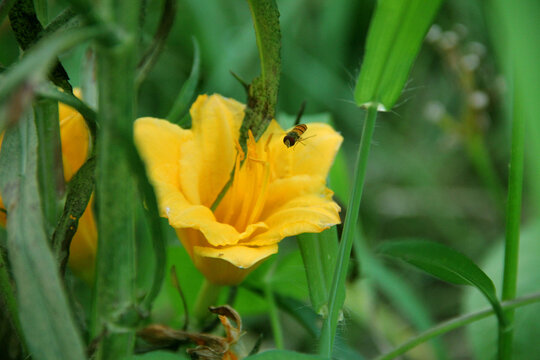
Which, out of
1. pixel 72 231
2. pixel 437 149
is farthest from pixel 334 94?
pixel 72 231

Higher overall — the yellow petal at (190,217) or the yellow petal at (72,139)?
the yellow petal at (72,139)

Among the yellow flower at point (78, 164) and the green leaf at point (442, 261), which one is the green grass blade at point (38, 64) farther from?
the green leaf at point (442, 261)

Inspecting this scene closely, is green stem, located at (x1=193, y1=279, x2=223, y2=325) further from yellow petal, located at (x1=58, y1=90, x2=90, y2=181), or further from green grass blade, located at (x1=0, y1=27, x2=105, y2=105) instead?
green grass blade, located at (x1=0, y1=27, x2=105, y2=105)

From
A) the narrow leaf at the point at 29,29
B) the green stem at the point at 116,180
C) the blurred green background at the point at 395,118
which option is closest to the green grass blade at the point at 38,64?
the green stem at the point at 116,180

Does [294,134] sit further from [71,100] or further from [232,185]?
[71,100]

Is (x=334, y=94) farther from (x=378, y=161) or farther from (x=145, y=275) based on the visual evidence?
(x=145, y=275)

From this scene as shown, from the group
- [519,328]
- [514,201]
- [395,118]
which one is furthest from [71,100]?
[395,118]

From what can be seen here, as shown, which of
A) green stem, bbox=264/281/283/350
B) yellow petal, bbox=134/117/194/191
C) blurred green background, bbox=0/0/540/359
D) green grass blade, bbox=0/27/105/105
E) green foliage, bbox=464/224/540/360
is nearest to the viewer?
green grass blade, bbox=0/27/105/105

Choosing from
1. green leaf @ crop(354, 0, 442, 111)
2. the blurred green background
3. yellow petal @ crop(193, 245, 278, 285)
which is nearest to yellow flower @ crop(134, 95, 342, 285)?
yellow petal @ crop(193, 245, 278, 285)
